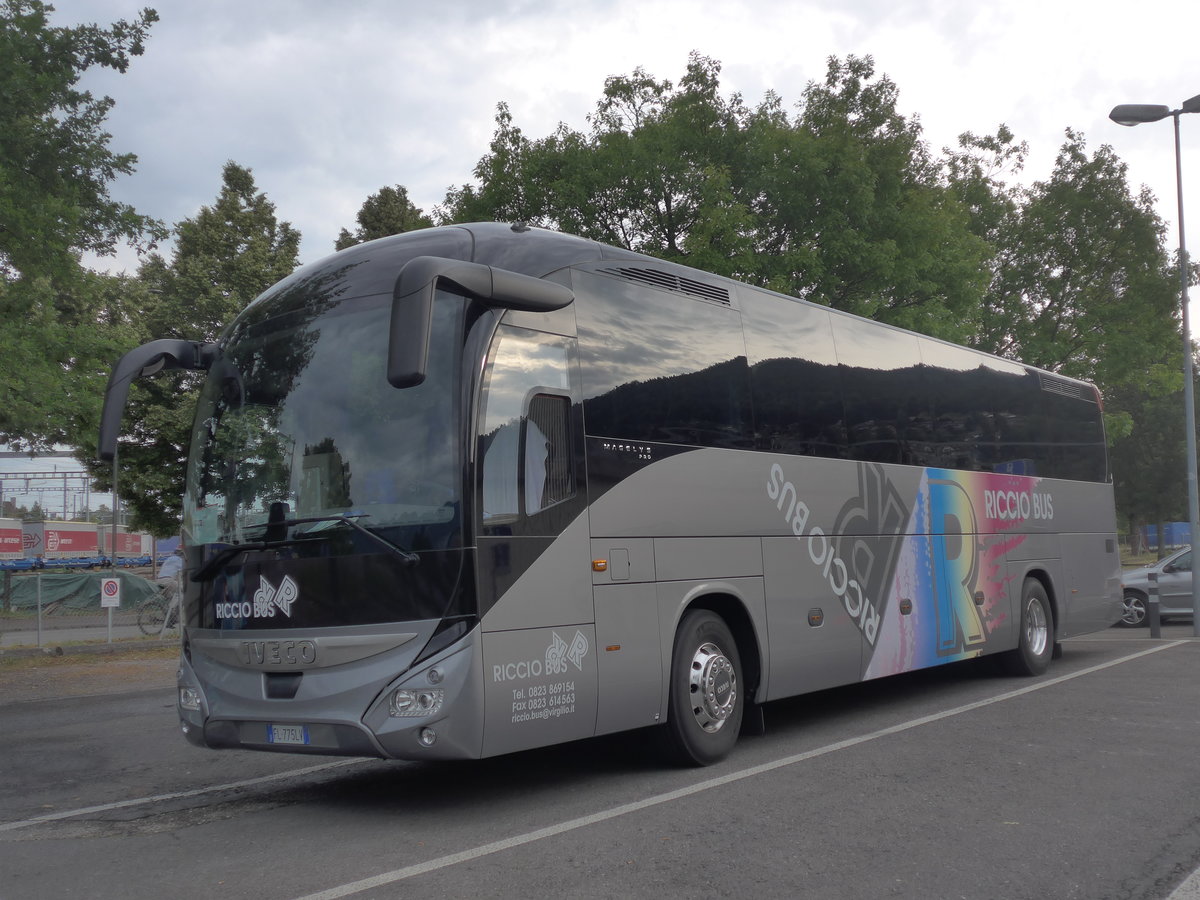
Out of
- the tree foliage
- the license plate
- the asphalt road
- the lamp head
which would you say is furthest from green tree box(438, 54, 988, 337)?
the license plate

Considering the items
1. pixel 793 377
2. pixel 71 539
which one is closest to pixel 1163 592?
pixel 793 377

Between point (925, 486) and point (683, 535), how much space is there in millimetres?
4529

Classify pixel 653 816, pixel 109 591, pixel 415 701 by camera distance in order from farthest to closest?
pixel 109 591 → pixel 653 816 → pixel 415 701

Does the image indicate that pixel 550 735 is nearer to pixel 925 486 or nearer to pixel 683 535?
pixel 683 535

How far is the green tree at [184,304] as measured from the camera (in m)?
33.2

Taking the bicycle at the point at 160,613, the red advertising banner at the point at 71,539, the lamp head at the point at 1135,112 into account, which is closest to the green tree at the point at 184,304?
the bicycle at the point at 160,613

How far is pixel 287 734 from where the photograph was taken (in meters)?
6.58

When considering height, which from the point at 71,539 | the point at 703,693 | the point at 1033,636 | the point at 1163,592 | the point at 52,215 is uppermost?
the point at 52,215

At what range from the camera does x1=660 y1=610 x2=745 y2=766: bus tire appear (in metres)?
7.79

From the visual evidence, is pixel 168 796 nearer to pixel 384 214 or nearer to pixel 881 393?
pixel 881 393

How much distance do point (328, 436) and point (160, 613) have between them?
62.8 ft

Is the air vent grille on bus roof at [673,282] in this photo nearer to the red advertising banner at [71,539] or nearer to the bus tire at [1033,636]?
the bus tire at [1033,636]

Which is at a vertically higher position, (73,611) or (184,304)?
(184,304)

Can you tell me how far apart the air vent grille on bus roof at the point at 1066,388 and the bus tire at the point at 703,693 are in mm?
8456
